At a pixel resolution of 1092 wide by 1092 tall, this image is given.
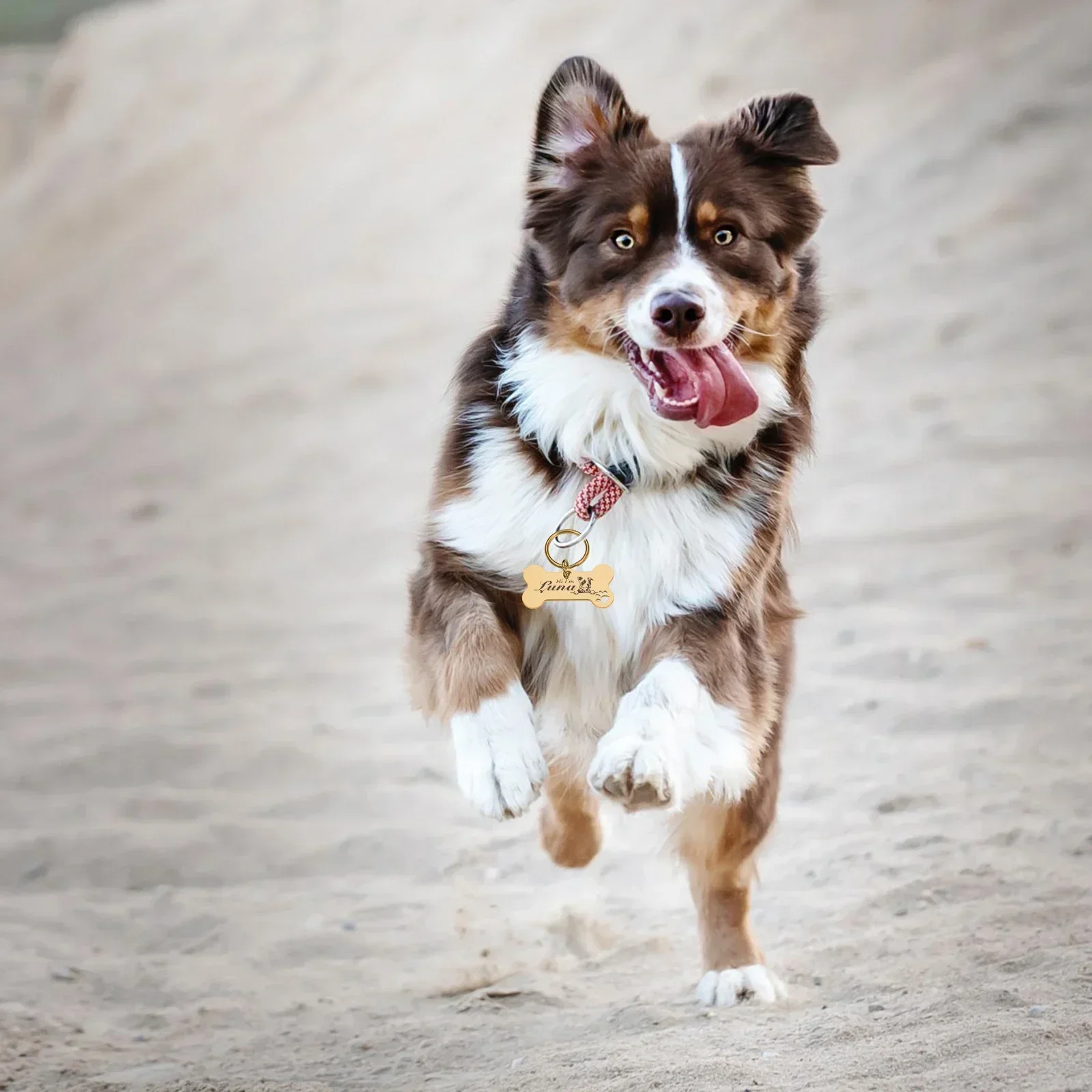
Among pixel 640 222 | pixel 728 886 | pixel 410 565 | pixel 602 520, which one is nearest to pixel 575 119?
pixel 640 222

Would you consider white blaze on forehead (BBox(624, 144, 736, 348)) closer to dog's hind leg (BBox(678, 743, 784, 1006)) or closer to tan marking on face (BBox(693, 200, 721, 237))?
tan marking on face (BBox(693, 200, 721, 237))

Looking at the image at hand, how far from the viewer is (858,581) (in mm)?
6676

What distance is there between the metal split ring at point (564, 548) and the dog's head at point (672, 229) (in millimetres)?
358

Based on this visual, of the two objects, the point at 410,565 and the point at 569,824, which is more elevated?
the point at 410,565

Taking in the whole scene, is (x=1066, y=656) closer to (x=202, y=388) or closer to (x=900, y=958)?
(x=900, y=958)

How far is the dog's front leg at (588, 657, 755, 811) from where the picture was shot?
9.14 ft

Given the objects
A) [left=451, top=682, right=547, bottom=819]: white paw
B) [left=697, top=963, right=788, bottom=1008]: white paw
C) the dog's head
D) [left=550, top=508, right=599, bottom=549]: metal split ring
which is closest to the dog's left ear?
the dog's head

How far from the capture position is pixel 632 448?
3.28m

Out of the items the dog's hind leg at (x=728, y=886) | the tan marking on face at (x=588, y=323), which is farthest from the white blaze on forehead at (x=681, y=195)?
the dog's hind leg at (x=728, y=886)

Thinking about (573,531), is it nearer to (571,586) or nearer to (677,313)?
(571,586)

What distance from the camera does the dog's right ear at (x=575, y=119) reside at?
124 inches

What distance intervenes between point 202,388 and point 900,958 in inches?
301

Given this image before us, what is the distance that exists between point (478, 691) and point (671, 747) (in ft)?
1.37

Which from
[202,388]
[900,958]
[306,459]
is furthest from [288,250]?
[900,958]
